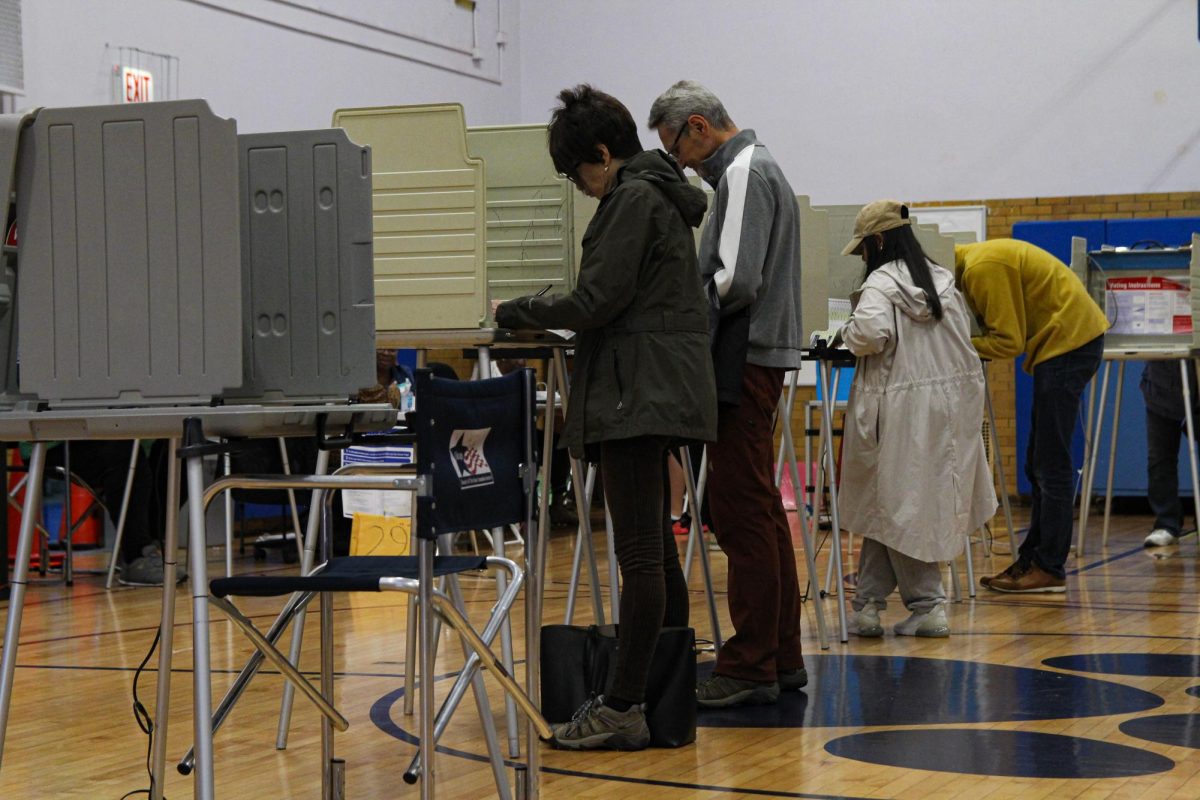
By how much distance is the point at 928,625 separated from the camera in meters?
4.68

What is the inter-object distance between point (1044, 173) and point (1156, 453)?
2.80m

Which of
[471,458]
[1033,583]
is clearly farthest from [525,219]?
[1033,583]

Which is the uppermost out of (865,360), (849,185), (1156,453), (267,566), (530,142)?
(849,185)

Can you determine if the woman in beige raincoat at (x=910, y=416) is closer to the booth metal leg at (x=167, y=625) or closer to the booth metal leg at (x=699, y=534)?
the booth metal leg at (x=699, y=534)

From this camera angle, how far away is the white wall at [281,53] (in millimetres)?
7207

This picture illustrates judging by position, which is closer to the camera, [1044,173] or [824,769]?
[824,769]

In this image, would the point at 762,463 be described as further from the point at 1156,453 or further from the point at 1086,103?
the point at 1086,103

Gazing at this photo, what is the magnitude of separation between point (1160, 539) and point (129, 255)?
20.2 feet

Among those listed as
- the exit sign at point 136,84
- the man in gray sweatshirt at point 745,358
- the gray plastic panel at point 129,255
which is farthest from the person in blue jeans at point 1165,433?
the gray plastic panel at point 129,255

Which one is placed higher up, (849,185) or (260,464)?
(849,185)

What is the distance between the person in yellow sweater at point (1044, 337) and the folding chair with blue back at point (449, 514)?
3.13 meters

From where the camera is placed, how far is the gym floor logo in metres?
2.34

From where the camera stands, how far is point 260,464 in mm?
6754

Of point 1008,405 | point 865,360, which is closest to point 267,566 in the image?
point 865,360
